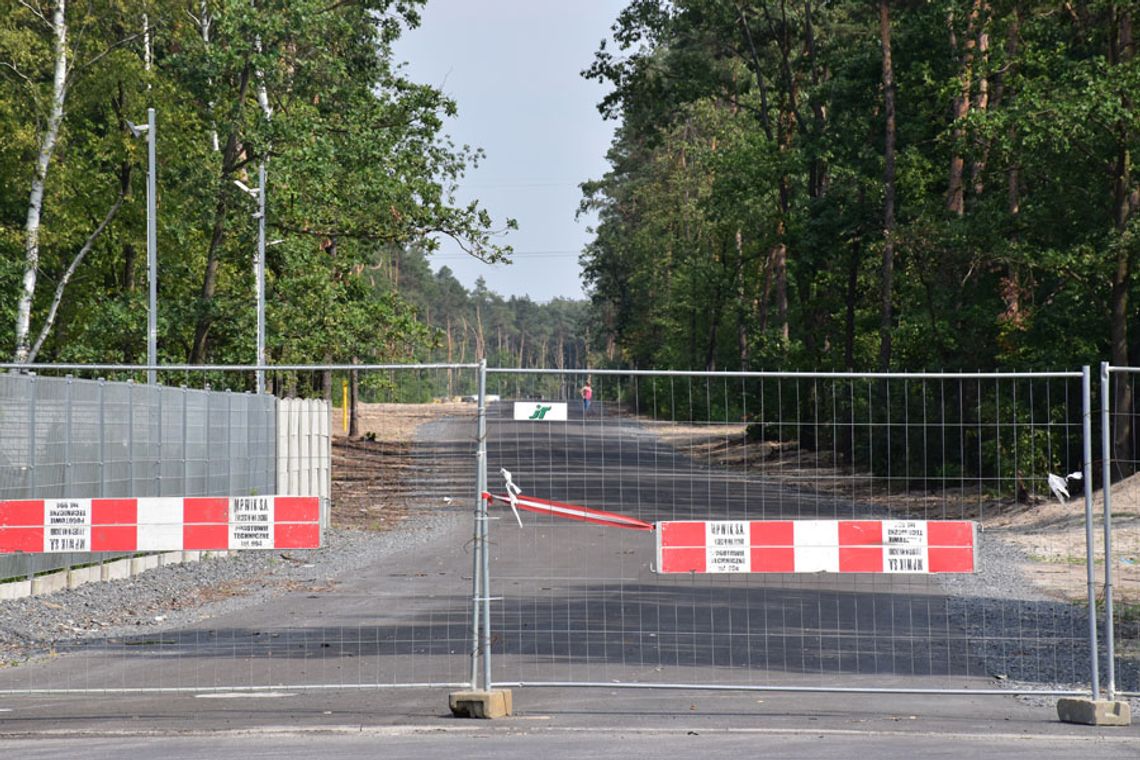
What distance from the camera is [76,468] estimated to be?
1777 cm

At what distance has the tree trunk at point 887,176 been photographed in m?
35.6

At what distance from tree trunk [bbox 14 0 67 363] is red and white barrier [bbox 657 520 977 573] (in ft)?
98.5

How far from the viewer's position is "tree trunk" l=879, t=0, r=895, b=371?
3559 cm

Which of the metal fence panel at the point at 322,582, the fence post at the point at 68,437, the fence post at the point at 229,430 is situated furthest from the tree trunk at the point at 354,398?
the fence post at the point at 68,437

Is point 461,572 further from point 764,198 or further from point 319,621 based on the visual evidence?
point 764,198

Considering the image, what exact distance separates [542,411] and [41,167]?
100 ft

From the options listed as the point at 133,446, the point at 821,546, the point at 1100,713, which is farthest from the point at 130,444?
the point at 1100,713

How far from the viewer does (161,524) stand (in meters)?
10.7

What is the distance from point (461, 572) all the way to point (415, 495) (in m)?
2.20

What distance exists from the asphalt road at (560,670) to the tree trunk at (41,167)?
69.9 feet

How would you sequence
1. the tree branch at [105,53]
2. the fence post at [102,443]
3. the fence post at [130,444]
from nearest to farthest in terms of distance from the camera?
1. the fence post at [102,443]
2. the fence post at [130,444]
3. the tree branch at [105,53]

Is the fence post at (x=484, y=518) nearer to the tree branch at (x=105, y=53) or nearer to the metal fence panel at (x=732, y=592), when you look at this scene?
the metal fence panel at (x=732, y=592)

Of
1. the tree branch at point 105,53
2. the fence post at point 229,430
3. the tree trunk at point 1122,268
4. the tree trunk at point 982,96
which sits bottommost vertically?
the fence post at point 229,430

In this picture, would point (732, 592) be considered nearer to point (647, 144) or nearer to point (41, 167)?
point (41, 167)
